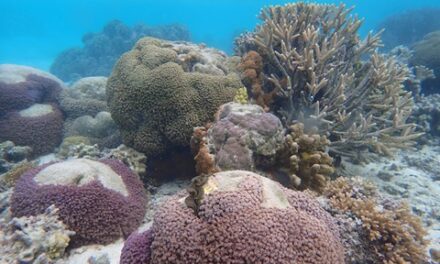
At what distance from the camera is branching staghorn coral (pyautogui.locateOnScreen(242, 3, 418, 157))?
5.08 m

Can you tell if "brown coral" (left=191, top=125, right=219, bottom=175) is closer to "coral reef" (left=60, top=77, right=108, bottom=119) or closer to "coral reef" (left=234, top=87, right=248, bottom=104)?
"coral reef" (left=234, top=87, right=248, bottom=104)

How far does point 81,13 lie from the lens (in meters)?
88.3

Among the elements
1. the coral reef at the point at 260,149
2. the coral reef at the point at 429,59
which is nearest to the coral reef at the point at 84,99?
the coral reef at the point at 260,149

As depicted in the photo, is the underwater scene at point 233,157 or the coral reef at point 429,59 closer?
the underwater scene at point 233,157

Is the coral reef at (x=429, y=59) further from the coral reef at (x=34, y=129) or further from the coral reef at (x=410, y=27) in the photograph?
the coral reef at (x=410, y=27)

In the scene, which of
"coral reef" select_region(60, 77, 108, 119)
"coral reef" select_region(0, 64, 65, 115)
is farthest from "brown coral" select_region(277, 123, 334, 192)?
"coral reef" select_region(0, 64, 65, 115)

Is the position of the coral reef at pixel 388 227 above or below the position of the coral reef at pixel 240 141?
below

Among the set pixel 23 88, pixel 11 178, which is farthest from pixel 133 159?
pixel 23 88

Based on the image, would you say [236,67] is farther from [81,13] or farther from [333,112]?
[81,13]

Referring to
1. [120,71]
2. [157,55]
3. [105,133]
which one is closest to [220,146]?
[157,55]

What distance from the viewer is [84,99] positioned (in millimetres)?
8273

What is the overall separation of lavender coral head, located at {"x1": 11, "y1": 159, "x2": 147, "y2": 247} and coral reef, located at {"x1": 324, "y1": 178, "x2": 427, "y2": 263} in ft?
8.94

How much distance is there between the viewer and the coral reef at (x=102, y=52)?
76.5 ft

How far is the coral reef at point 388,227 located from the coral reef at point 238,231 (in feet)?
2.03
